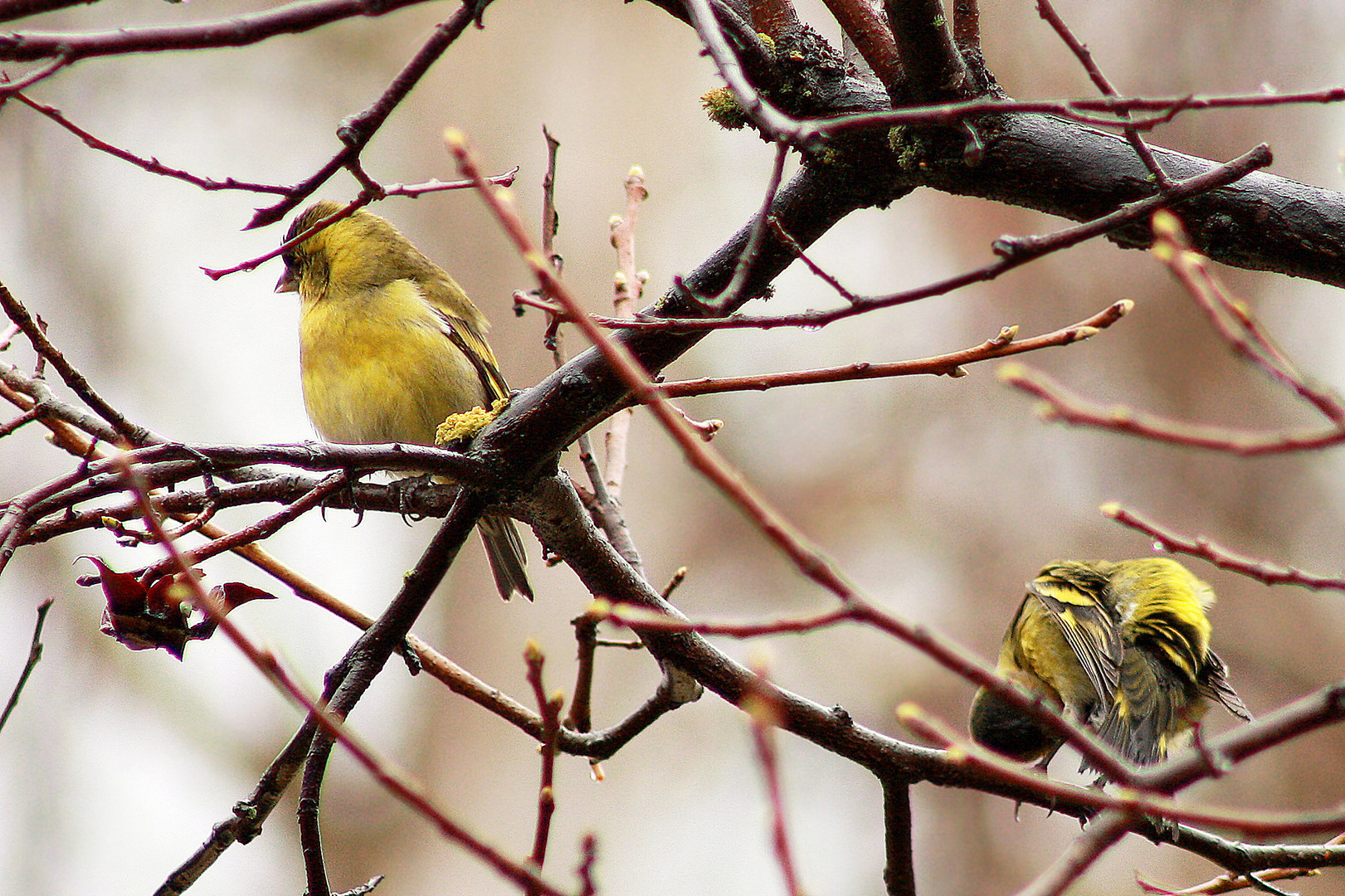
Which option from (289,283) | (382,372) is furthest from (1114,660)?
(289,283)

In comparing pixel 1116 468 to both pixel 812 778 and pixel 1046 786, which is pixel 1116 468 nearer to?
pixel 812 778

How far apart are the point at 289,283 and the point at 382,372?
96cm

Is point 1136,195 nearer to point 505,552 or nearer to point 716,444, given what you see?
point 505,552

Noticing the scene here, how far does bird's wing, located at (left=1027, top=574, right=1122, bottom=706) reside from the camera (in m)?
4.19

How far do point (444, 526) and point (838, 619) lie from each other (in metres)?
1.36

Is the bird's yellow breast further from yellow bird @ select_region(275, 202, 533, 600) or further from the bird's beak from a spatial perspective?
the bird's beak

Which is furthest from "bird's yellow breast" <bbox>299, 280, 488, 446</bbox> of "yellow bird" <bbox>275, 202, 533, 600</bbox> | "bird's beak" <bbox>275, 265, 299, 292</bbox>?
"bird's beak" <bbox>275, 265, 299, 292</bbox>

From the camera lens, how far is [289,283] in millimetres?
4762

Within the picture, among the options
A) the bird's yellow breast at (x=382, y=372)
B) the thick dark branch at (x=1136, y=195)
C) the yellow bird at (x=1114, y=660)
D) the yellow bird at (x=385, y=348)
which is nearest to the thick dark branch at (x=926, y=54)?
the thick dark branch at (x=1136, y=195)

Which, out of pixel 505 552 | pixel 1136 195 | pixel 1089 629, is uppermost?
pixel 505 552

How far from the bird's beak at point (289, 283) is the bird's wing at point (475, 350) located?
73 cm

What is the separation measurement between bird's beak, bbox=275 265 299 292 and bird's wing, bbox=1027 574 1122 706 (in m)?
3.41

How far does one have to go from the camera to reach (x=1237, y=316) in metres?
1.10

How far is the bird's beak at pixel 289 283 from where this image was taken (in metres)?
4.75
